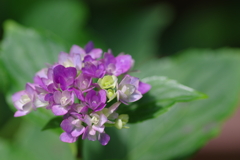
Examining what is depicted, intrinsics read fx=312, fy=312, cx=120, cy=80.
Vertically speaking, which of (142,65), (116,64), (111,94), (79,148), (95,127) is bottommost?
(79,148)

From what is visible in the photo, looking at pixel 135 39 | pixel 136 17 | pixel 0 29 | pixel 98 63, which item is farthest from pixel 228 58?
pixel 0 29

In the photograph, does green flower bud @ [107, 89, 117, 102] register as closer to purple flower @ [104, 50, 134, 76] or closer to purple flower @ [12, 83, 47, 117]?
purple flower @ [104, 50, 134, 76]

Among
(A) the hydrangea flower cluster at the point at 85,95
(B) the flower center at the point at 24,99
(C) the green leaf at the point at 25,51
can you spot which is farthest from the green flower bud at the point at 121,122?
(C) the green leaf at the point at 25,51

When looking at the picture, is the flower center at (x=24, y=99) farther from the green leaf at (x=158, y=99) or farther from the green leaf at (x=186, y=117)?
the green leaf at (x=186, y=117)

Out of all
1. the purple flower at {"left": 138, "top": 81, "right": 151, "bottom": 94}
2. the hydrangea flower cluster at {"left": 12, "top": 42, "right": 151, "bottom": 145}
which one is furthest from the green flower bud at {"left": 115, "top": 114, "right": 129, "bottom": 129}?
the purple flower at {"left": 138, "top": 81, "right": 151, "bottom": 94}

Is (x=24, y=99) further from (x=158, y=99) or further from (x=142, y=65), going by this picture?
(x=142, y=65)

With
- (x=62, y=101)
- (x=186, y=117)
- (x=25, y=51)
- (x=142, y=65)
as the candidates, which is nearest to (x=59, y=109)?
(x=62, y=101)

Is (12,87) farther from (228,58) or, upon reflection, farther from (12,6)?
(12,6)
